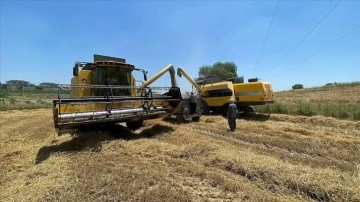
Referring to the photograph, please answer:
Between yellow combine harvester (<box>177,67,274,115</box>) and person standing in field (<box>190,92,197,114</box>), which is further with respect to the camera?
yellow combine harvester (<box>177,67,274,115</box>)

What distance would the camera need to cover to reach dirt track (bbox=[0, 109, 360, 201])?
4.13 meters

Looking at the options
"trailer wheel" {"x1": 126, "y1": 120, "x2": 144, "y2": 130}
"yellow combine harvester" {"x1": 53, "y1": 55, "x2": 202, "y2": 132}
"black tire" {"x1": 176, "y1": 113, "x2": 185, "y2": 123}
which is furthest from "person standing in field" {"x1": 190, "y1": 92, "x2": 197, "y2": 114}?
"trailer wheel" {"x1": 126, "y1": 120, "x2": 144, "y2": 130}

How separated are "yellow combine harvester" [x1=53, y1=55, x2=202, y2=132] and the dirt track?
74 cm

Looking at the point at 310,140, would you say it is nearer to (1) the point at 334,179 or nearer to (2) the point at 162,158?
(1) the point at 334,179

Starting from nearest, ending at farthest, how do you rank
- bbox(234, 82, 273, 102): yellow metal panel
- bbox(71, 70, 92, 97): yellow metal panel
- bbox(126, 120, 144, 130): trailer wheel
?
bbox(71, 70, 92, 97): yellow metal panel < bbox(126, 120, 144, 130): trailer wheel < bbox(234, 82, 273, 102): yellow metal panel

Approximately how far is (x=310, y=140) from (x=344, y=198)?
5.29m

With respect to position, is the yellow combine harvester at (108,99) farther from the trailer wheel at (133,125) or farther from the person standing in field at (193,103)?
the person standing in field at (193,103)

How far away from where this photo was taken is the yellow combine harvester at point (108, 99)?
280 inches

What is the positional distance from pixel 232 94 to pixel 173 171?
11197 mm

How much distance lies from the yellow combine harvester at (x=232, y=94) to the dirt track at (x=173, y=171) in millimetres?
6705

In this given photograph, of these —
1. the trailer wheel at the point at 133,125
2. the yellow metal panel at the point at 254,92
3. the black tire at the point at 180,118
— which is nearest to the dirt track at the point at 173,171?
the trailer wheel at the point at 133,125

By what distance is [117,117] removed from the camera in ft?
26.3

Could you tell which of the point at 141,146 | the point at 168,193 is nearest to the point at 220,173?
the point at 168,193

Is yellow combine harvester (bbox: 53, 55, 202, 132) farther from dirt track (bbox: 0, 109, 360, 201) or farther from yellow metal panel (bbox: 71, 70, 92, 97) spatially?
dirt track (bbox: 0, 109, 360, 201)
